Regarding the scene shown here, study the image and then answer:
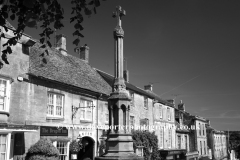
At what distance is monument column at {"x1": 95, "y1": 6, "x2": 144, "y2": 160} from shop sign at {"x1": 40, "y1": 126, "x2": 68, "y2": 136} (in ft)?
17.5

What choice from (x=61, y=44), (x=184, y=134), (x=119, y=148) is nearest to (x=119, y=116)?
(x=119, y=148)

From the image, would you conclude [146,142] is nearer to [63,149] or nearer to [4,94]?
[63,149]

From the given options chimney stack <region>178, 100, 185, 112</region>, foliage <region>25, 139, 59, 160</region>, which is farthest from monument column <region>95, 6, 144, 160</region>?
chimney stack <region>178, 100, 185, 112</region>

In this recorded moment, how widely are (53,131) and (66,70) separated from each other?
5606mm

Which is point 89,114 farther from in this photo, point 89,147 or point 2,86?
point 2,86

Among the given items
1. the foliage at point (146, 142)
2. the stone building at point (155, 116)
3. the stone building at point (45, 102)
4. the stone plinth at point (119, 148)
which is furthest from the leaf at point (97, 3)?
the stone building at point (155, 116)

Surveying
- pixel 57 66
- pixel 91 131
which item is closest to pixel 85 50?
pixel 57 66

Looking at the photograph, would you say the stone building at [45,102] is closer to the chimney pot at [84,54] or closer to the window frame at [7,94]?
the window frame at [7,94]

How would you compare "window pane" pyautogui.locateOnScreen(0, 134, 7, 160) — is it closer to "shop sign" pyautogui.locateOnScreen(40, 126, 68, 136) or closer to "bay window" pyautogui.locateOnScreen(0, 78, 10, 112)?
"bay window" pyautogui.locateOnScreen(0, 78, 10, 112)

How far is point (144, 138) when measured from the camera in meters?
24.3

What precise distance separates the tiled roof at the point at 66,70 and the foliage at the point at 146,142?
16.6ft

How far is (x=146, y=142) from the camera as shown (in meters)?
24.4

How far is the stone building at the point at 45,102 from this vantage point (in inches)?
524

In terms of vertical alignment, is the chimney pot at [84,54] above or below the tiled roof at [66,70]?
above
